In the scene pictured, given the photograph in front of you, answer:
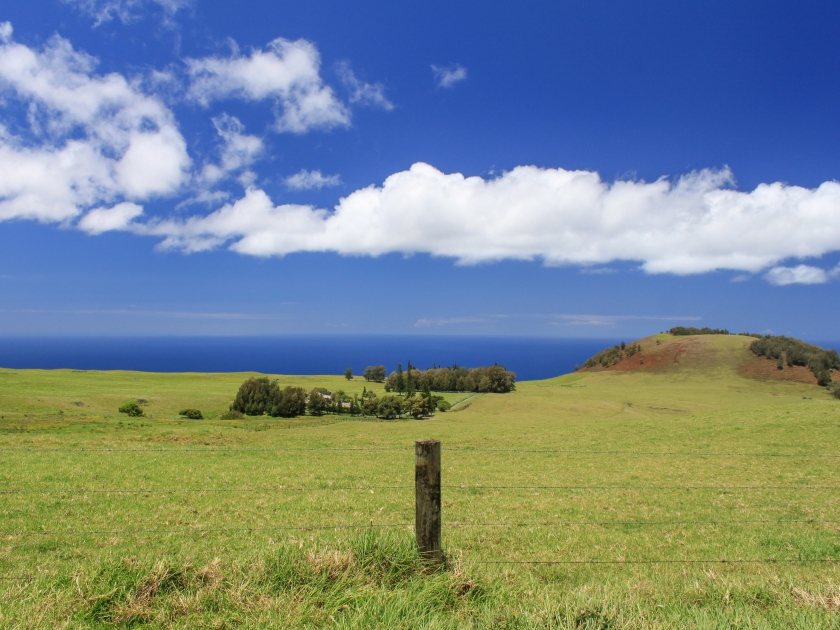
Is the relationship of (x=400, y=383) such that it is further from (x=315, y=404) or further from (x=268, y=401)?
(x=268, y=401)

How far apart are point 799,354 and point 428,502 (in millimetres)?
120770

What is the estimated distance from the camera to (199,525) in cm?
1038

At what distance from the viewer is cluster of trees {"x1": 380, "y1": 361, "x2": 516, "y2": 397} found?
10456 centimetres

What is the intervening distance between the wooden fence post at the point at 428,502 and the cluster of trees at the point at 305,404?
66449 mm

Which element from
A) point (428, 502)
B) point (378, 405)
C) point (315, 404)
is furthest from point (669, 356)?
point (428, 502)

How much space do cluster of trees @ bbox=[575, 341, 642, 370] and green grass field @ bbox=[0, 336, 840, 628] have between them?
99595 millimetres

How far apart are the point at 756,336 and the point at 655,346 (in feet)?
84.5

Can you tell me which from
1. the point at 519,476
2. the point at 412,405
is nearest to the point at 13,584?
the point at 519,476

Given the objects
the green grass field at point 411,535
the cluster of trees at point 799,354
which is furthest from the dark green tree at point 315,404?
the cluster of trees at point 799,354

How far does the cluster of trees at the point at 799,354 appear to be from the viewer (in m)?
91.2

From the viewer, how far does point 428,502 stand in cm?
550

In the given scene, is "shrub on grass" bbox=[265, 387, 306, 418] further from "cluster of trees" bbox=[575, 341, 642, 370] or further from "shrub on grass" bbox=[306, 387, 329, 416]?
"cluster of trees" bbox=[575, 341, 642, 370]

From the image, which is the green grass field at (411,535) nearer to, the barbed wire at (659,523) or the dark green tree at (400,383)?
the barbed wire at (659,523)

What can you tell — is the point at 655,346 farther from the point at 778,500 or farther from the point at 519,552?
the point at 519,552
